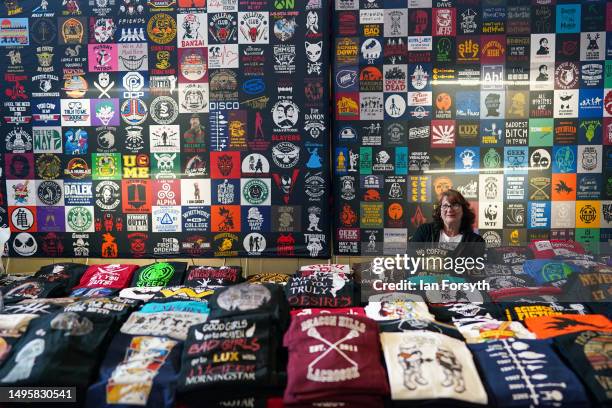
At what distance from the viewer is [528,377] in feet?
5.29

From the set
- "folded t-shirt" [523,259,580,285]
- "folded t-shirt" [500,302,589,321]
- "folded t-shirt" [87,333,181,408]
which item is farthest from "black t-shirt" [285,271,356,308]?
"folded t-shirt" [523,259,580,285]

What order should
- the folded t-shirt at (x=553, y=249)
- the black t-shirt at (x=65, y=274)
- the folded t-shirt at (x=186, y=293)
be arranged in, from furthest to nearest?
1. the folded t-shirt at (x=553, y=249)
2. the black t-shirt at (x=65, y=274)
3. the folded t-shirt at (x=186, y=293)

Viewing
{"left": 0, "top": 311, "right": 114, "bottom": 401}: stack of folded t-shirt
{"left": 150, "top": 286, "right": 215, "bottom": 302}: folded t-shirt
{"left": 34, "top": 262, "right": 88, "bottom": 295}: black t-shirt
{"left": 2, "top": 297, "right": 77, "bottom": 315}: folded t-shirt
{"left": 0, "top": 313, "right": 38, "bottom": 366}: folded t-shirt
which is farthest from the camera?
{"left": 34, "top": 262, "right": 88, "bottom": 295}: black t-shirt

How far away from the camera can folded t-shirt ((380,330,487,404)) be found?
62.1 inches

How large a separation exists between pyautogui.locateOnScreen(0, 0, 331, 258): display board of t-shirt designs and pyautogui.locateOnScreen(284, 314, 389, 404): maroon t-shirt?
1.94 meters

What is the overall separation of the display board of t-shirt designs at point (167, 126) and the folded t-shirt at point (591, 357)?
2143 millimetres

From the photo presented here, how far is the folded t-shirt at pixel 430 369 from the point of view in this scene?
1.58 metres

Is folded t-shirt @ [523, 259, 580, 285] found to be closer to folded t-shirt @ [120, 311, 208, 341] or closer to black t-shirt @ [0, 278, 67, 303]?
folded t-shirt @ [120, 311, 208, 341]

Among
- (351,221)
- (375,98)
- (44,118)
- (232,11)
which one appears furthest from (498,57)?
(44,118)

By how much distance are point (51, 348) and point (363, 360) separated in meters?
1.03

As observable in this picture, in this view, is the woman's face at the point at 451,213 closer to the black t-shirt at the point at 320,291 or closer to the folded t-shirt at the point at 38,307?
the black t-shirt at the point at 320,291

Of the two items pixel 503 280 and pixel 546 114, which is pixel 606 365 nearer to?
pixel 503 280

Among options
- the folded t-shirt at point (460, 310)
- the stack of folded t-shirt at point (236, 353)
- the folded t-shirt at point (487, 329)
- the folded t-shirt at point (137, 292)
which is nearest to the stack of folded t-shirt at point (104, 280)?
the folded t-shirt at point (137, 292)

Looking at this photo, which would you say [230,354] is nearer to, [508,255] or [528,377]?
[528,377]
